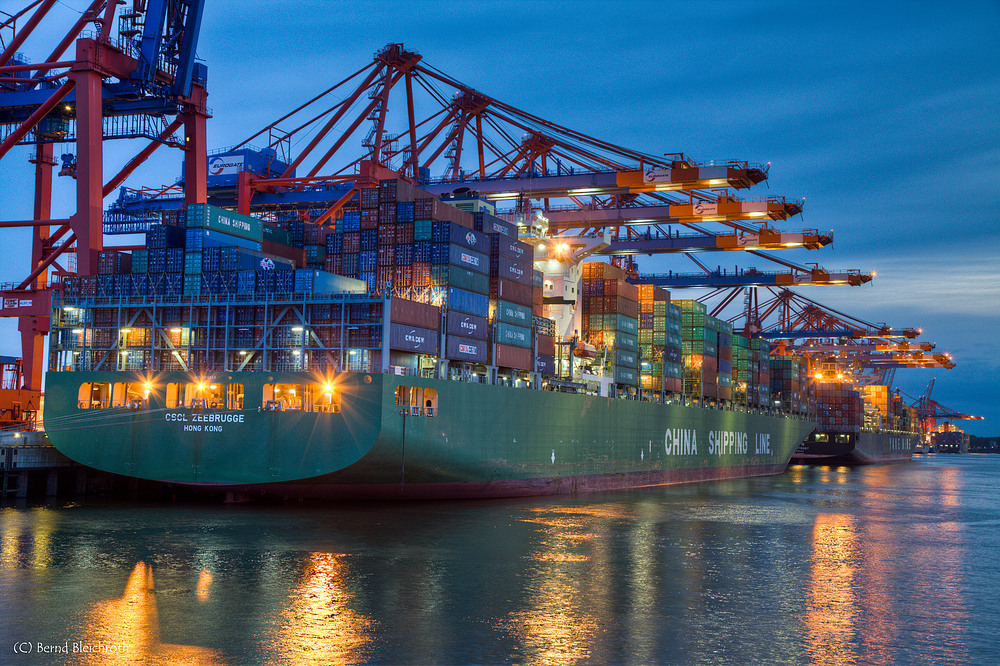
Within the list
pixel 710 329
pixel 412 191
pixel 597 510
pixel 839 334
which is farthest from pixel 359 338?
pixel 839 334

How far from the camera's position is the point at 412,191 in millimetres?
35500

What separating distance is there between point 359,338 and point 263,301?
3.86 metres

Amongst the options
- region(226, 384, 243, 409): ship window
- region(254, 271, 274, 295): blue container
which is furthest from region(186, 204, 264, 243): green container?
region(226, 384, 243, 409): ship window

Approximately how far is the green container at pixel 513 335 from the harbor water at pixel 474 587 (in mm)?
7492

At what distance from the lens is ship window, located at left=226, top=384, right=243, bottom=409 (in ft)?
101

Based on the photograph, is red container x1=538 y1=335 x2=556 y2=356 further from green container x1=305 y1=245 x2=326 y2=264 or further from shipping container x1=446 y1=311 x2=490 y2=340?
green container x1=305 y1=245 x2=326 y2=264

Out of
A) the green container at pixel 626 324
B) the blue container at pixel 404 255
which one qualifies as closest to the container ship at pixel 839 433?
the green container at pixel 626 324

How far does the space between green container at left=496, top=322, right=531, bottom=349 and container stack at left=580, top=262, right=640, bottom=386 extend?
1013 centimetres

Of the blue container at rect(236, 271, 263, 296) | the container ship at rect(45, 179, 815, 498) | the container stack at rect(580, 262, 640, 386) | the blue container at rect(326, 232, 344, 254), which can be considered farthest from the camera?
the container stack at rect(580, 262, 640, 386)

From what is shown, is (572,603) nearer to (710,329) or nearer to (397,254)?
(397,254)

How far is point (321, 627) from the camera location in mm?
14484

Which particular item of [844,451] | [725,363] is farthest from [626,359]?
[844,451]

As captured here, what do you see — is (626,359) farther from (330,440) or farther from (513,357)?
(330,440)

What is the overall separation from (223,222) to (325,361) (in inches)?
293
